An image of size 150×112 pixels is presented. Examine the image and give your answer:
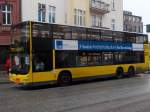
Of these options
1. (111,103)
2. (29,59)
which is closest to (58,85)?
(29,59)

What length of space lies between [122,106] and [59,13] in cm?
3020

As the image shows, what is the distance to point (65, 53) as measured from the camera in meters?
23.9

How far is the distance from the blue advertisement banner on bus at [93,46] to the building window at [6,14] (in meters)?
13.8

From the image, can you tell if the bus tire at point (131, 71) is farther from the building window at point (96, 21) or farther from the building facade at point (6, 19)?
the building window at point (96, 21)

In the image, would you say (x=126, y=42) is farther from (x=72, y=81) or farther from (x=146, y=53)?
(x=72, y=81)

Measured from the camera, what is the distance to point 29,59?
71.4 feet

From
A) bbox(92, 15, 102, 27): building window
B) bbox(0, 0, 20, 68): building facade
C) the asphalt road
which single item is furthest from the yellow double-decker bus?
bbox(92, 15, 102, 27): building window

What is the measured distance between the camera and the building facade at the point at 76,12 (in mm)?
40812

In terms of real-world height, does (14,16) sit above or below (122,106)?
above

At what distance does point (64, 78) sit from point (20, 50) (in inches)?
131

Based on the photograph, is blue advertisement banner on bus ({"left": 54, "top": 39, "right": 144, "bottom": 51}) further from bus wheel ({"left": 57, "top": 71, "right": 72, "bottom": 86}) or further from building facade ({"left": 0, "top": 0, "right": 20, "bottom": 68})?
building facade ({"left": 0, "top": 0, "right": 20, "bottom": 68})

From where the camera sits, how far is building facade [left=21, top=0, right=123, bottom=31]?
4081cm

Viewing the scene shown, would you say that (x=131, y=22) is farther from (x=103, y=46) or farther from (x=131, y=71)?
(x=103, y=46)

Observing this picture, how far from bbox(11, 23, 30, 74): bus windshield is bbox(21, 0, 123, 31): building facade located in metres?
17.4
